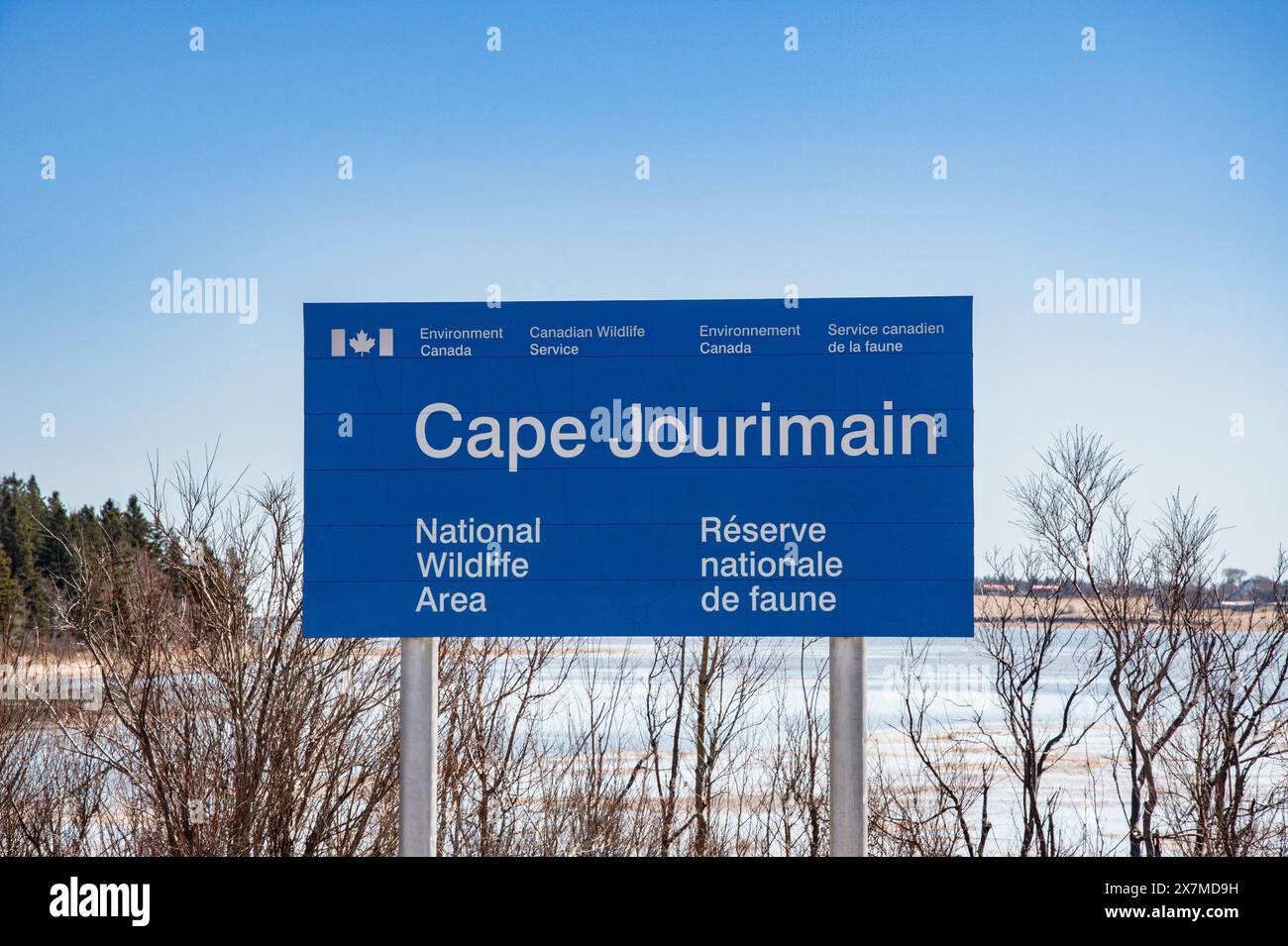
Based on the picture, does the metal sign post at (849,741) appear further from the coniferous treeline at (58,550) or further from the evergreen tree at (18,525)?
the evergreen tree at (18,525)

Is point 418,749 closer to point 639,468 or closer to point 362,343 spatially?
point 639,468

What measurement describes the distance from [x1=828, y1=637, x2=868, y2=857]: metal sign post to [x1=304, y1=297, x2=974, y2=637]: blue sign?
17 cm

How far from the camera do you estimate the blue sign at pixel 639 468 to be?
205 inches

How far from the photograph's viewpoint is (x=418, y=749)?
536cm

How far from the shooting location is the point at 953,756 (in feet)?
46.9

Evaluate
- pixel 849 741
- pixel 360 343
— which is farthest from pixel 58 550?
pixel 849 741

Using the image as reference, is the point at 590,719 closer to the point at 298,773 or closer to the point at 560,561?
the point at 298,773

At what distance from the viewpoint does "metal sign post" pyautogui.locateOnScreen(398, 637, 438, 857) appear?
208 inches

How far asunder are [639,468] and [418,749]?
74.2 inches

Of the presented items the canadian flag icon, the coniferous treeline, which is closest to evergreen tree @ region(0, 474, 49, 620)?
the coniferous treeline

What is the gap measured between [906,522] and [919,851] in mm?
9421

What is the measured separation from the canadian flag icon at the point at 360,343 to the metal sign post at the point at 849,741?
279 cm

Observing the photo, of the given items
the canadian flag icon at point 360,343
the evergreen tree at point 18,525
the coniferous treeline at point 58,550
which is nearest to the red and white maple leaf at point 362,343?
the canadian flag icon at point 360,343

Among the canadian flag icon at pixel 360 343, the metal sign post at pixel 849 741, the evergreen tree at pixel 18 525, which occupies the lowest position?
the metal sign post at pixel 849 741
